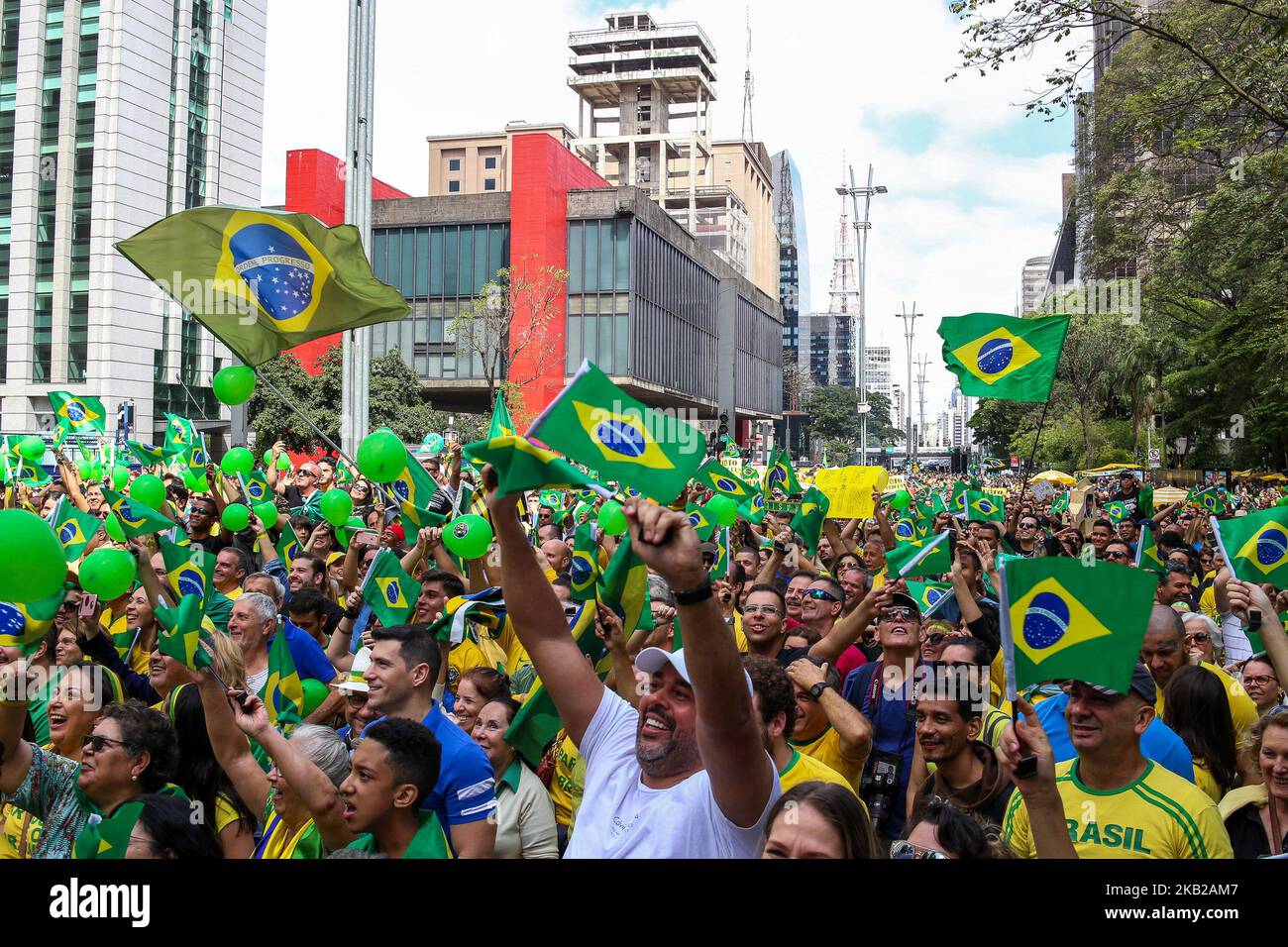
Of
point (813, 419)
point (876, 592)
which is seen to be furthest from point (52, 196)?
point (813, 419)

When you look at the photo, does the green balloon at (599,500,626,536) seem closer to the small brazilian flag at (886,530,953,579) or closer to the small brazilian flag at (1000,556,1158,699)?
the small brazilian flag at (886,530,953,579)

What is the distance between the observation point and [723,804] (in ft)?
8.52

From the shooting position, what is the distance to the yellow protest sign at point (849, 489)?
10523 mm

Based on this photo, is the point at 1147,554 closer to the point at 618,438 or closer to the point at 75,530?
the point at 618,438

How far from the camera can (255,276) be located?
265 inches

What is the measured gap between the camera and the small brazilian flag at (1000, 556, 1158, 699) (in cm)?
334

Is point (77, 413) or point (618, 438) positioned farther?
point (77, 413)

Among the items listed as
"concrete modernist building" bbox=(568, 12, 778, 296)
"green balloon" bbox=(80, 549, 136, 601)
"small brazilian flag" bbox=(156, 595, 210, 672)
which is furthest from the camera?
"concrete modernist building" bbox=(568, 12, 778, 296)

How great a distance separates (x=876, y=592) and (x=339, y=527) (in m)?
5.42

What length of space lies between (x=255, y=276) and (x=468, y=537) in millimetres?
2069

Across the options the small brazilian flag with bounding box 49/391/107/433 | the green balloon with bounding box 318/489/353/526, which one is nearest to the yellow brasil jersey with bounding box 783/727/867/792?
the green balloon with bounding box 318/489/353/526

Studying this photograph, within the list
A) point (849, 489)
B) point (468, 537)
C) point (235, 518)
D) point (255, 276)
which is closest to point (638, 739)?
point (468, 537)

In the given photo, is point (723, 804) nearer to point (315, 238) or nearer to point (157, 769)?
point (157, 769)

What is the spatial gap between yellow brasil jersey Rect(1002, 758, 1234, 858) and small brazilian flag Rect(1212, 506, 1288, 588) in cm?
233
